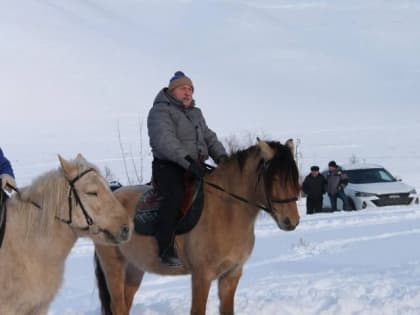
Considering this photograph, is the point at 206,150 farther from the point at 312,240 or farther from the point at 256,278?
the point at 312,240

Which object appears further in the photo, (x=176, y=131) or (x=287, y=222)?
(x=176, y=131)

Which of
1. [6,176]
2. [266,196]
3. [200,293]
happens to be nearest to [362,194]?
[266,196]

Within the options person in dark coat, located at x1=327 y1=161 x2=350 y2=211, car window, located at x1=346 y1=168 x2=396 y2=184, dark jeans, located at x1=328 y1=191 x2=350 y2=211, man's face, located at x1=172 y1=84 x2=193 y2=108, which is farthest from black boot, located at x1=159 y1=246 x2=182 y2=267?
car window, located at x1=346 y1=168 x2=396 y2=184

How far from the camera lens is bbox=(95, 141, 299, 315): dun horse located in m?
6.11

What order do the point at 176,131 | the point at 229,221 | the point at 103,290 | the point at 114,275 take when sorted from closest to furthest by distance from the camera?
the point at 229,221 → the point at 176,131 → the point at 114,275 → the point at 103,290

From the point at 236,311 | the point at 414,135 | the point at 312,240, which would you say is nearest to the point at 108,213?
the point at 236,311

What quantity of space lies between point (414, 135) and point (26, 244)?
259 ft

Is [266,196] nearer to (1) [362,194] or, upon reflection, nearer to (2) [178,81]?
(2) [178,81]

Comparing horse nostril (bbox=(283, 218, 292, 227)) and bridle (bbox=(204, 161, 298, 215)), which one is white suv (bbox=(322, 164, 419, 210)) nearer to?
bridle (bbox=(204, 161, 298, 215))

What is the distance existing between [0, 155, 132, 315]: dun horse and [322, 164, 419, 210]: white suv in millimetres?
16834

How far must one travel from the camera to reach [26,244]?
15.5 feet

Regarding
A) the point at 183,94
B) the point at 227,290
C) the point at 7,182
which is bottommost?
the point at 227,290

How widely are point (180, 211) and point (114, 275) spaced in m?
1.23

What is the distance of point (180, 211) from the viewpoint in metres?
6.43
